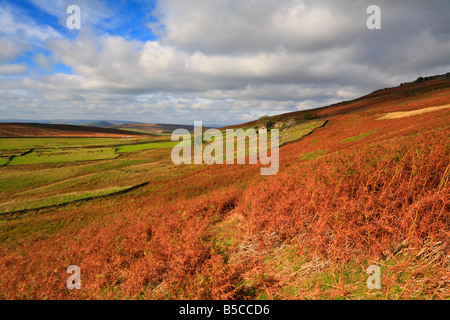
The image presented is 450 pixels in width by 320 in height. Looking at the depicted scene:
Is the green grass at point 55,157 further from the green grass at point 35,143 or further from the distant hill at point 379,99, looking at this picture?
the distant hill at point 379,99

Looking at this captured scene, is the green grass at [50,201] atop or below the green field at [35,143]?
below

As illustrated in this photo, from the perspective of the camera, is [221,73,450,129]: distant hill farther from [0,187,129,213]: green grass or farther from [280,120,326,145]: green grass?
[0,187,129,213]: green grass

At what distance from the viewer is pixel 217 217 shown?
30.3ft

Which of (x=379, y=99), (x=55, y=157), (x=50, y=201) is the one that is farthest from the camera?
(x=379, y=99)

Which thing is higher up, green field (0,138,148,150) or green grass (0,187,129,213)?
green field (0,138,148,150)

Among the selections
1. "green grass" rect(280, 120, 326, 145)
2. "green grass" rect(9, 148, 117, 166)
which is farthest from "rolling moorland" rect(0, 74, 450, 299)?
"green grass" rect(9, 148, 117, 166)

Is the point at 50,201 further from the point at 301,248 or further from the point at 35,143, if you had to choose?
the point at 35,143

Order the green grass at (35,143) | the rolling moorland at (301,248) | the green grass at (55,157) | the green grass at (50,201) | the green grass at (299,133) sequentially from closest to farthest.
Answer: the rolling moorland at (301,248) → the green grass at (50,201) → the green grass at (299,133) → the green grass at (55,157) → the green grass at (35,143)

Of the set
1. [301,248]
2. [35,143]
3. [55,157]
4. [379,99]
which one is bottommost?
[301,248]

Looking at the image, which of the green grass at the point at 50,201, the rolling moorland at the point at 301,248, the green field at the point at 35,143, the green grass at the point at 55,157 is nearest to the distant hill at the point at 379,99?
the green grass at the point at 50,201

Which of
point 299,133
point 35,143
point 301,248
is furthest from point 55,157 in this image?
point 301,248

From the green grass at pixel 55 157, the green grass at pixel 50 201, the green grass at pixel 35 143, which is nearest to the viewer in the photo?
the green grass at pixel 50 201
